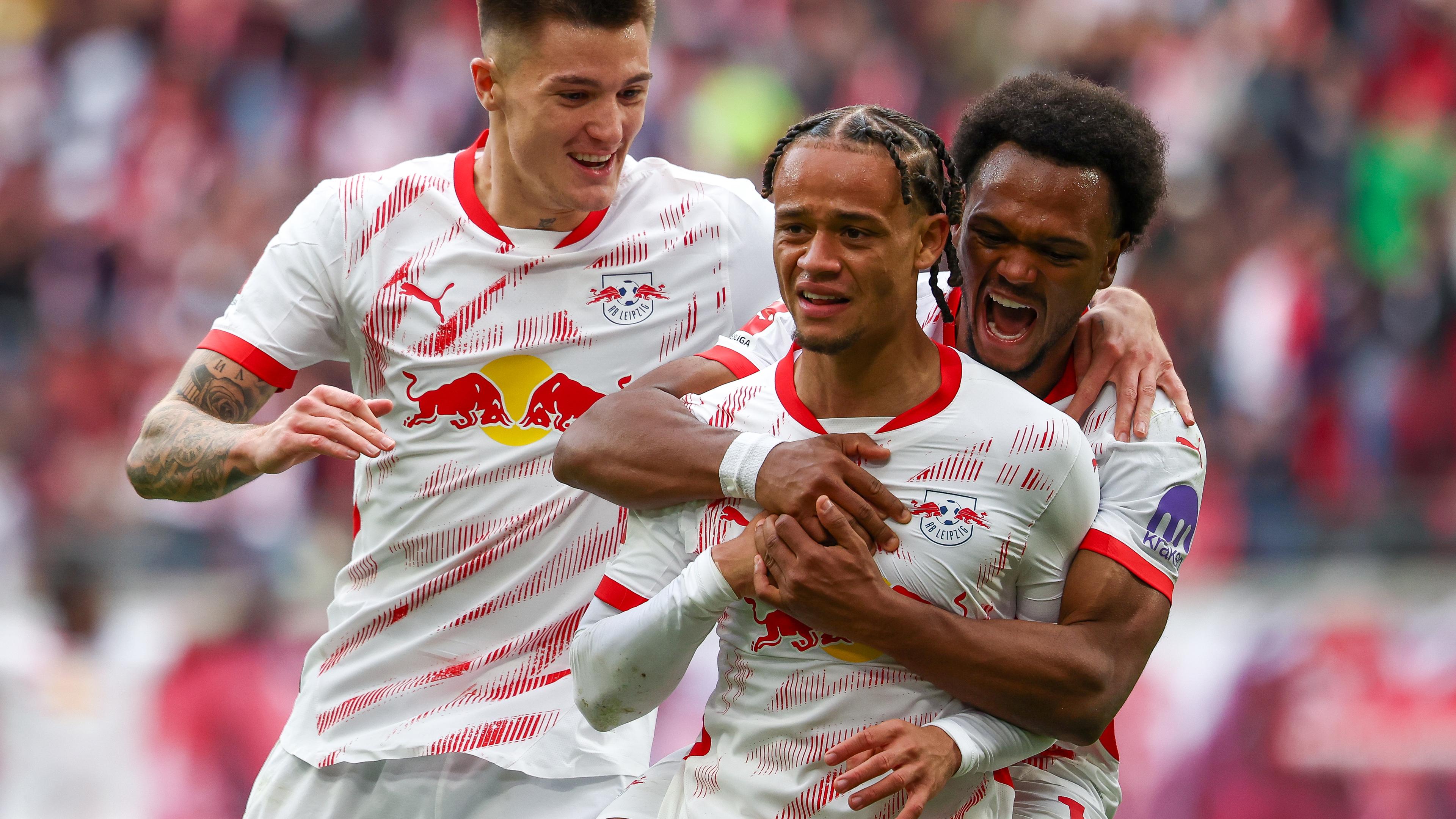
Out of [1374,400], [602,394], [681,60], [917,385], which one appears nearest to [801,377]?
[917,385]

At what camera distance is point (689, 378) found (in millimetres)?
2947

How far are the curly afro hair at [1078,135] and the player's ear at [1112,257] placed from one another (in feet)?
0.06

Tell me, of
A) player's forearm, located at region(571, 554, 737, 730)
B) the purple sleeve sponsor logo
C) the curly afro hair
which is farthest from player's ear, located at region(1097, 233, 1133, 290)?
player's forearm, located at region(571, 554, 737, 730)

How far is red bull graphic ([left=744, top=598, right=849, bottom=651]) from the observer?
253cm

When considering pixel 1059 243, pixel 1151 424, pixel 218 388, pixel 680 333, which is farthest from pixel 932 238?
pixel 218 388

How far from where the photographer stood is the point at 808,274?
8.32ft

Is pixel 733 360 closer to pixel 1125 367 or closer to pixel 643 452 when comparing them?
pixel 643 452

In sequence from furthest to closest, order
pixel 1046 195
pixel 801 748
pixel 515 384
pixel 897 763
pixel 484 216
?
pixel 484 216 → pixel 515 384 → pixel 1046 195 → pixel 801 748 → pixel 897 763

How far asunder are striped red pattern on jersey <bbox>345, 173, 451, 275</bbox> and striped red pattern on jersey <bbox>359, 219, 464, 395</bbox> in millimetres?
93

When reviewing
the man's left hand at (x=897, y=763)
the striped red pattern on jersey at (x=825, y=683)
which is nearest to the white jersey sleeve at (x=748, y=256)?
the striped red pattern on jersey at (x=825, y=683)

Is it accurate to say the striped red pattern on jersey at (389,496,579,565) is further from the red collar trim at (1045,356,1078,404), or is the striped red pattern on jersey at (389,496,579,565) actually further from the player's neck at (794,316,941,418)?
the red collar trim at (1045,356,1078,404)

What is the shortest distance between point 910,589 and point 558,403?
112 cm

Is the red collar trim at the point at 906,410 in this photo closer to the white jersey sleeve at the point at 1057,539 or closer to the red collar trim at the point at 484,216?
the white jersey sleeve at the point at 1057,539

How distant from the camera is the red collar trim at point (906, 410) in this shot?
2594 millimetres
